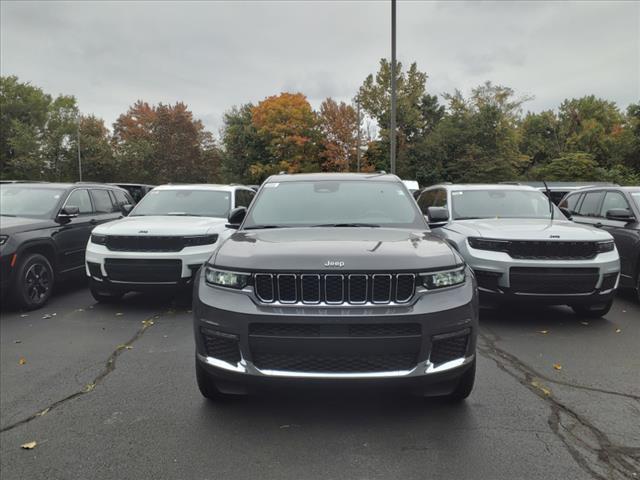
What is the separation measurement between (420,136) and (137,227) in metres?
42.2

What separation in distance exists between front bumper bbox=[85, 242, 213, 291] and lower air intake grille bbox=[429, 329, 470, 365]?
14.2 ft

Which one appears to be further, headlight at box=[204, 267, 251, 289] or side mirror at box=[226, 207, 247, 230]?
side mirror at box=[226, 207, 247, 230]

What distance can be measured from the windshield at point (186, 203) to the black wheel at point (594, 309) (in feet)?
17.5

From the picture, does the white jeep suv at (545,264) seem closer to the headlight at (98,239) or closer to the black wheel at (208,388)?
the black wheel at (208,388)

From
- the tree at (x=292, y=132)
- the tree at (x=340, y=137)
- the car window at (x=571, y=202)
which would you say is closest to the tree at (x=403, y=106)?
the tree at (x=340, y=137)

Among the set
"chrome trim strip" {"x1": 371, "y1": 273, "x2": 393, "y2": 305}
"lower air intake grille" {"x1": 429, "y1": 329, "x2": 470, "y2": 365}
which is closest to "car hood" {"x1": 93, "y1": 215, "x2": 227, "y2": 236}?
"chrome trim strip" {"x1": 371, "y1": 273, "x2": 393, "y2": 305}

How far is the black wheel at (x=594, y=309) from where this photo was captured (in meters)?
6.48

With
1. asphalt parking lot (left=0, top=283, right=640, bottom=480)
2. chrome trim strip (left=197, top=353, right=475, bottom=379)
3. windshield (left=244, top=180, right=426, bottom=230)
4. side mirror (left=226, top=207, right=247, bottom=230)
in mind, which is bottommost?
asphalt parking lot (left=0, top=283, right=640, bottom=480)

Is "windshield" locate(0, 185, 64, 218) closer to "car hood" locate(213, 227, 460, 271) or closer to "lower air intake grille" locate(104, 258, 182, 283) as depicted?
"lower air intake grille" locate(104, 258, 182, 283)

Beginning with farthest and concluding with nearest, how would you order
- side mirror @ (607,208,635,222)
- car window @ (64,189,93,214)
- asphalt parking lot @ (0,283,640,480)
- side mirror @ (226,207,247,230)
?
car window @ (64,189,93,214) < side mirror @ (607,208,635,222) < side mirror @ (226,207,247,230) < asphalt parking lot @ (0,283,640,480)

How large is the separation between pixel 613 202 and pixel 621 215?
3.19 ft

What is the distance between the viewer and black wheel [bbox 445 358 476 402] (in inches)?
140

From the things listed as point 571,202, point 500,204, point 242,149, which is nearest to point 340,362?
point 500,204

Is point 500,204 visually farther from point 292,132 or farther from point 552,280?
point 292,132
